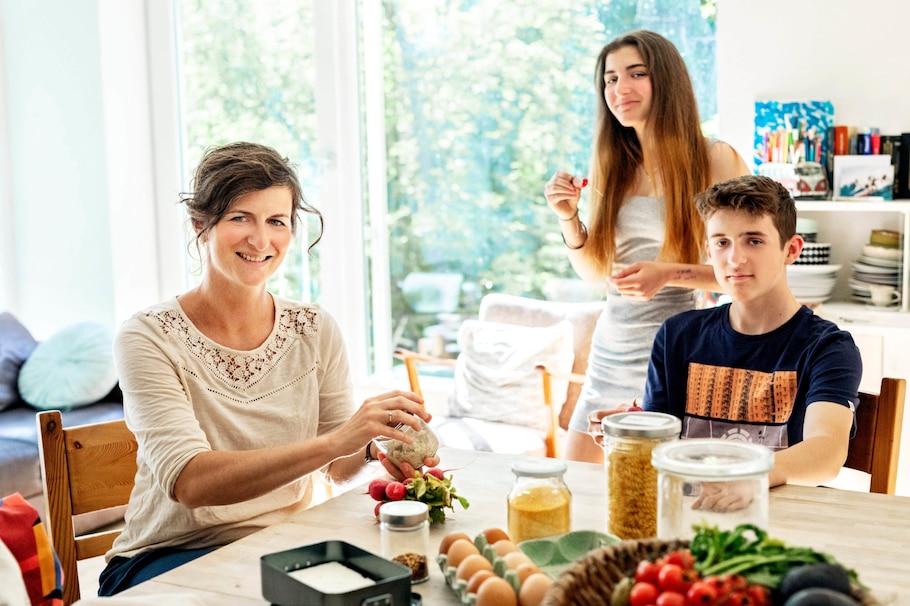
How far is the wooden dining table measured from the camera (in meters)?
1.32

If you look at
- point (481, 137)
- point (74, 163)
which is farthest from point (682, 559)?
point (74, 163)

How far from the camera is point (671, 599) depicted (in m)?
0.96

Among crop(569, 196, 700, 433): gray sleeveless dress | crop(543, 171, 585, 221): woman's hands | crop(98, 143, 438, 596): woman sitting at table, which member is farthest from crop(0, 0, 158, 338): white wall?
crop(98, 143, 438, 596): woman sitting at table

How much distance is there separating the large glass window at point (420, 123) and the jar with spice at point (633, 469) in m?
2.66

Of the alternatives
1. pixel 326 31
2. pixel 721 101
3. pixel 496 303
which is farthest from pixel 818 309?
pixel 326 31

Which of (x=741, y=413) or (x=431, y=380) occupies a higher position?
(x=741, y=413)

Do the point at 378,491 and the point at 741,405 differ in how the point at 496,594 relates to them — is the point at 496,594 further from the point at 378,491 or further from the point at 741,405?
the point at 741,405

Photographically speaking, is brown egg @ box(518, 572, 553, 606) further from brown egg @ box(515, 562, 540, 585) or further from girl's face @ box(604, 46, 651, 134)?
girl's face @ box(604, 46, 651, 134)

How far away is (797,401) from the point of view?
1.83m

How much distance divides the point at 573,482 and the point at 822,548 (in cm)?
46

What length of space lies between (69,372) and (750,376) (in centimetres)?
296

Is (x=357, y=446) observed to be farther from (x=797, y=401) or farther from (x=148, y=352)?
(x=797, y=401)

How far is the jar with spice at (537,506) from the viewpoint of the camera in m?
1.41

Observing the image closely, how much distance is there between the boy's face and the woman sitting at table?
0.70 meters
